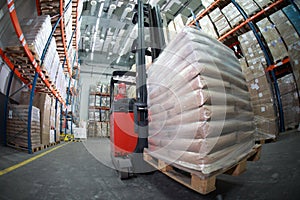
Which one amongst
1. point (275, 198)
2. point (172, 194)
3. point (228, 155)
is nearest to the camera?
point (275, 198)

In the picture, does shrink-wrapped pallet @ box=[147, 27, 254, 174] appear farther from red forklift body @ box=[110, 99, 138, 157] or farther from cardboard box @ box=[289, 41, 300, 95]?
cardboard box @ box=[289, 41, 300, 95]

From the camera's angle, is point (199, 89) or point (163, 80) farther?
point (163, 80)

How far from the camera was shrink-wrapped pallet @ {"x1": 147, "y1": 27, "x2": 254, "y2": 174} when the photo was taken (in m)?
1.24

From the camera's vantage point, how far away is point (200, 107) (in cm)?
125

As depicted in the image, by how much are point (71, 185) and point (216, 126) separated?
5.46 feet

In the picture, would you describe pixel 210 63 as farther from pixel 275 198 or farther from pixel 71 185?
pixel 71 185

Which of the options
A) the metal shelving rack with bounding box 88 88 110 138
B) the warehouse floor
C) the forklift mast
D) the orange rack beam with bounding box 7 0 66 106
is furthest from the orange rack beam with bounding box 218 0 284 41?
the metal shelving rack with bounding box 88 88 110 138

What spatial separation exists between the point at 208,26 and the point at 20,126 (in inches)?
245

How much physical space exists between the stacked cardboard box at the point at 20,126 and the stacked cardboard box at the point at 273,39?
6468 mm

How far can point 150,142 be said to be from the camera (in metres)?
2.04

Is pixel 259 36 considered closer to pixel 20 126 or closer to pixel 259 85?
pixel 259 85

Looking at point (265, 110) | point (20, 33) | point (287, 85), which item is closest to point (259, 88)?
point (265, 110)

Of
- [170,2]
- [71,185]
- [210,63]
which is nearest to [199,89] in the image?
[210,63]

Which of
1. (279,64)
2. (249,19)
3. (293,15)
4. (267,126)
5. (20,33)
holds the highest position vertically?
(249,19)
